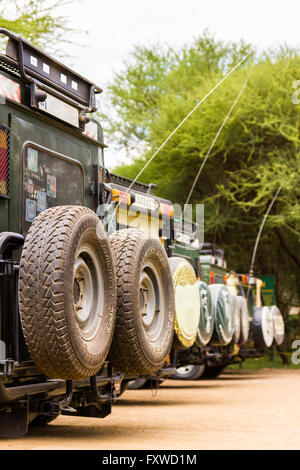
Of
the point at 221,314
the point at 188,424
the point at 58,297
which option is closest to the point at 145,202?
the point at 221,314

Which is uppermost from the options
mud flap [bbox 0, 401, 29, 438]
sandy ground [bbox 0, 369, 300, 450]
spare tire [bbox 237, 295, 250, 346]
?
spare tire [bbox 237, 295, 250, 346]

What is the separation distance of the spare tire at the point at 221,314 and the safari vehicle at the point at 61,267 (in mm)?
4050

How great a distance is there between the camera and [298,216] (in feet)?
64.9

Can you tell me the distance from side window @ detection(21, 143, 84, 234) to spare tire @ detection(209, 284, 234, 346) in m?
4.62

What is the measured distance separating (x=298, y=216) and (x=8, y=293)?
48.8 ft

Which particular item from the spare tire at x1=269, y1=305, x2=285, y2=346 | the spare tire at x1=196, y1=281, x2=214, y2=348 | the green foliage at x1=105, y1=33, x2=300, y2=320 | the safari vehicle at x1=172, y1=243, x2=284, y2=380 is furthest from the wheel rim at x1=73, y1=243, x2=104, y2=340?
the green foliage at x1=105, y1=33, x2=300, y2=320

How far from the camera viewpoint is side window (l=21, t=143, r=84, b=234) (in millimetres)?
6148

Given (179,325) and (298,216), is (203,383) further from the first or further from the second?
(179,325)

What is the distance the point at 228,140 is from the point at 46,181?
15.5 metres

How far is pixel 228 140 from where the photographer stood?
21578mm

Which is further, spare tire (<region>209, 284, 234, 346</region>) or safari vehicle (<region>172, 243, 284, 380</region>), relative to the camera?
safari vehicle (<region>172, 243, 284, 380</region>)

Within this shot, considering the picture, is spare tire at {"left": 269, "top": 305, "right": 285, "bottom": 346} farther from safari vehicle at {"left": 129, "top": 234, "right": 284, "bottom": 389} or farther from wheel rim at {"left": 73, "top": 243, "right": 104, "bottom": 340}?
wheel rim at {"left": 73, "top": 243, "right": 104, "bottom": 340}

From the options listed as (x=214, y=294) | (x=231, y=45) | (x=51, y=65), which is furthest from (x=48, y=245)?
(x=231, y=45)

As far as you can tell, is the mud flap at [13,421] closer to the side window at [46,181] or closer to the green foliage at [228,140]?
the side window at [46,181]
